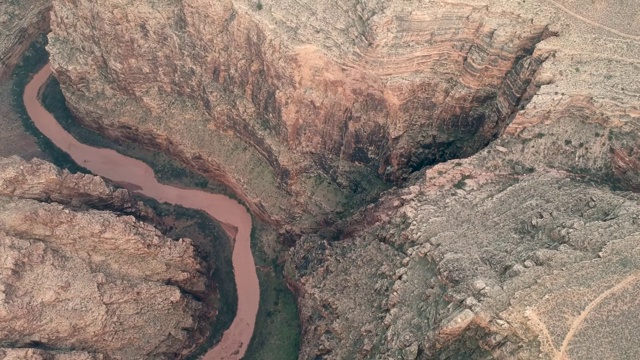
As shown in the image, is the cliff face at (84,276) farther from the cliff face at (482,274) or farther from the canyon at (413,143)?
the cliff face at (482,274)

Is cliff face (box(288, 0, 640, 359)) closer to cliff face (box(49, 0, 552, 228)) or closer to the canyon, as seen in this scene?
the canyon

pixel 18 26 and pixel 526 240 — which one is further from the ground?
pixel 18 26

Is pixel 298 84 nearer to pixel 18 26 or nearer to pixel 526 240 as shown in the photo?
pixel 526 240

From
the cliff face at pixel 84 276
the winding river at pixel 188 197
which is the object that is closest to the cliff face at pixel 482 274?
the winding river at pixel 188 197

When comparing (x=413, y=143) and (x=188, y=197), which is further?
(x=188, y=197)

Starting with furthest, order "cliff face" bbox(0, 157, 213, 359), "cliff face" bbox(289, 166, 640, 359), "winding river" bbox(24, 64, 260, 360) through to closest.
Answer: "winding river" bbox(24, 64, 260, 360) → "cliff face" bbox(0, 157, 213, 359) → "cliff face" bbox(289, 166, 640, 359)

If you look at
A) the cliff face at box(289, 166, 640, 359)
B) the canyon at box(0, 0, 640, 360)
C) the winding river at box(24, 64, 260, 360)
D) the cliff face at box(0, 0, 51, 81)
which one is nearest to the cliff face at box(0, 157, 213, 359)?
the winding river at box(24, 64, 260, 360)

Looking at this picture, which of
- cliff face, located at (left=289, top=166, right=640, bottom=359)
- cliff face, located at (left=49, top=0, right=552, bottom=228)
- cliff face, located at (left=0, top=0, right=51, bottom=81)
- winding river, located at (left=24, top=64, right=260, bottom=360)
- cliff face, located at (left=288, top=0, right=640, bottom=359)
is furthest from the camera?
cliff face, located at (left=0, top=0, right=51, bottom=81)

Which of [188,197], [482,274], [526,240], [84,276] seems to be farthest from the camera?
[188,197]

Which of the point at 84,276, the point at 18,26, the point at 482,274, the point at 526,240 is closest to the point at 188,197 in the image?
the point at 84,276
